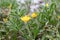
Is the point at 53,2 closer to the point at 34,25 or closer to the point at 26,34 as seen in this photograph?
the point at 34,25

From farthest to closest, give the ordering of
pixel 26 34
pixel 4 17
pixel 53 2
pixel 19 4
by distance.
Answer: pixel 19 4 < pixel 4 17 < pixel 53 2 < pixel 26 34

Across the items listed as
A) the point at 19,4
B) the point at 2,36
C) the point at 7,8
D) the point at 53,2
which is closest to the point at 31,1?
the point at 19,4

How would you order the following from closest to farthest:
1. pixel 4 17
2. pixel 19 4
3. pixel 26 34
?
pixel 26 34
pixel 4 17
pixel 19 4

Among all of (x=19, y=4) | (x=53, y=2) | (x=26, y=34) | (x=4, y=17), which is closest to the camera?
(x=26, y=34)

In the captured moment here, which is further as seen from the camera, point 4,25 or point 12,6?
point 12,6

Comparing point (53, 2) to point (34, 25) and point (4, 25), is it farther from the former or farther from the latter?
point (4, 25)

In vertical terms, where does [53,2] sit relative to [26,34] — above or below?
above

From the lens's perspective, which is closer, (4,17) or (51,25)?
(51,25)

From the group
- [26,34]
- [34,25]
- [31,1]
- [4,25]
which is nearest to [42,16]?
[34,25]

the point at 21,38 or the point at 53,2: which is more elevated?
the point at 53,2
